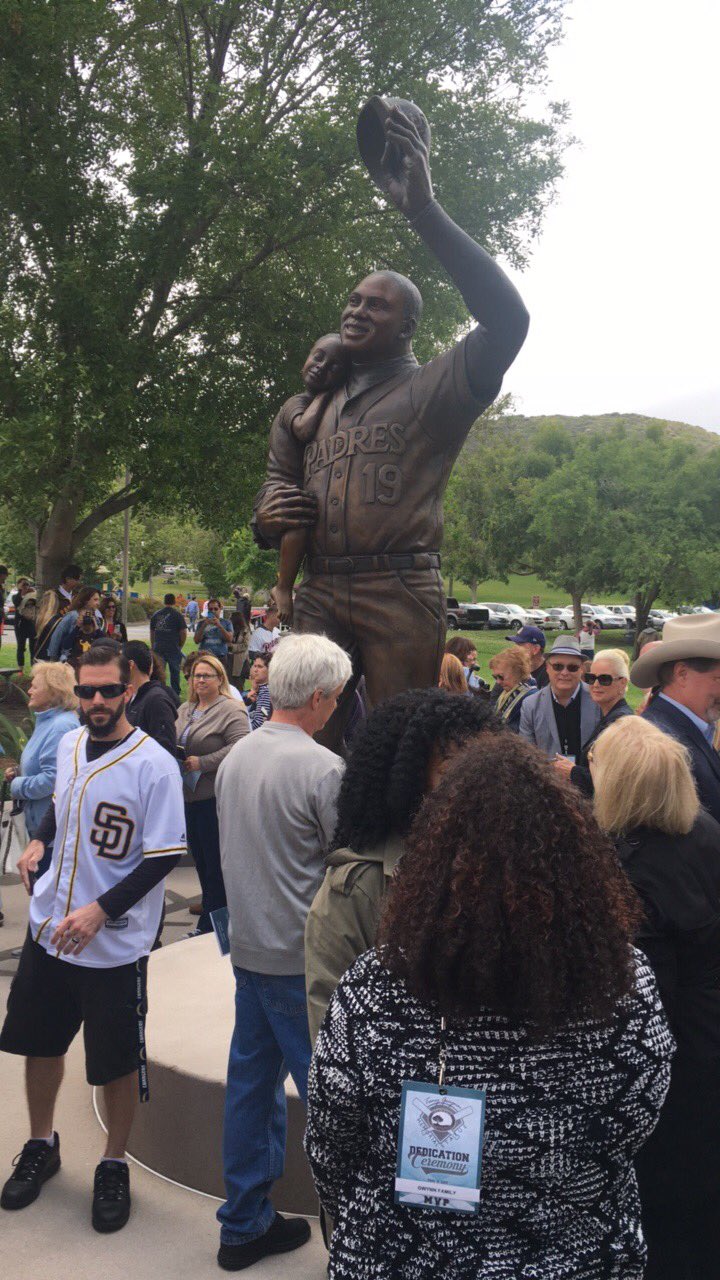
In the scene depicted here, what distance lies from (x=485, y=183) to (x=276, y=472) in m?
12.3

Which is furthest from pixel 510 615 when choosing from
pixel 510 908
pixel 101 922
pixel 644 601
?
pixel 510 908

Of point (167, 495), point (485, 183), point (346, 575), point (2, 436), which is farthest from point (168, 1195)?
point (485, 183)

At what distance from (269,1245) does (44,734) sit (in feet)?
8.95

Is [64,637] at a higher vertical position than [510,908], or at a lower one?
lower

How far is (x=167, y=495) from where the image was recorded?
52.2 ft

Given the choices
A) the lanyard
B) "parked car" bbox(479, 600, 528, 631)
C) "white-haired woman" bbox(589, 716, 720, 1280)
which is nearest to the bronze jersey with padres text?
"white-haired woman" bbox(589, 716, 720, 1280)

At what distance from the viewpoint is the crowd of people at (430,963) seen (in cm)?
158

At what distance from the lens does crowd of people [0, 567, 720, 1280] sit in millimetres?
1583

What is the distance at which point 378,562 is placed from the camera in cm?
445

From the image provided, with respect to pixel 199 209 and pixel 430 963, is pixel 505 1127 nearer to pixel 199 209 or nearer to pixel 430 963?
pixel 430 963

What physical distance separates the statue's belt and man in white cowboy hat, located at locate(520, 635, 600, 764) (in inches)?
76.8

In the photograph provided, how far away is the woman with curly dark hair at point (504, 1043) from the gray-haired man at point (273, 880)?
4.47 ft

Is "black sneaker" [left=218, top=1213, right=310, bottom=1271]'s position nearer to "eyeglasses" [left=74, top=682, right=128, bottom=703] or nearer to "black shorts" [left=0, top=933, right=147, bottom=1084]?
"black shorts" [left=0, top=933, right=147, bottom=1084]

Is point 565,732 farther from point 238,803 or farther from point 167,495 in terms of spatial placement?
point 167,495
